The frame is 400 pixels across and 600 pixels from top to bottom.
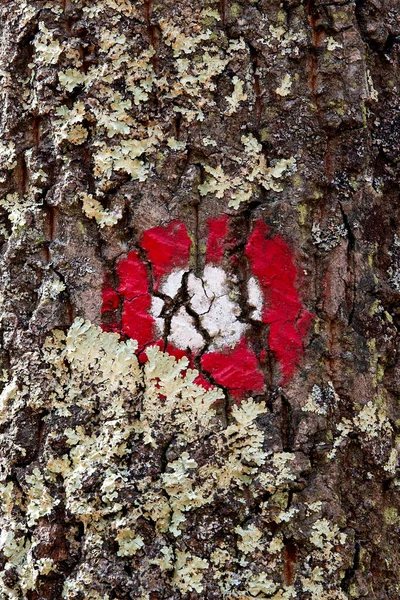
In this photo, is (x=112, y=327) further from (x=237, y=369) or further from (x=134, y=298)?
(x=237, y=369)

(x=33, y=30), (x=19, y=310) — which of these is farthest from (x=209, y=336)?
(x=33, y=30)

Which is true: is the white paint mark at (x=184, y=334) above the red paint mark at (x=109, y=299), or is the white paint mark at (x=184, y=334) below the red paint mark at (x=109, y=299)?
below

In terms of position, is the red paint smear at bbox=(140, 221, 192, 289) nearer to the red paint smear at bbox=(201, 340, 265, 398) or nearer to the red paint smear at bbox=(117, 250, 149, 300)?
the red paint smear at bbox=(117, 250, 149, 300)

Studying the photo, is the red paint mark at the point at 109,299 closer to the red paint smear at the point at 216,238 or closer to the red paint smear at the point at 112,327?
the red paint smear at the point at 112,327

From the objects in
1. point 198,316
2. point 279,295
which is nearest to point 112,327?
point 198,316

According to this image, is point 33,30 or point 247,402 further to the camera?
point 33,30

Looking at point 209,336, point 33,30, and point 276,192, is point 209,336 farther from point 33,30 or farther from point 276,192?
point 33,30

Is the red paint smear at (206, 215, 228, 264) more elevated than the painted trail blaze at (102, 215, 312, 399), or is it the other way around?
the red paint smear at (206, 215, 228, 264)

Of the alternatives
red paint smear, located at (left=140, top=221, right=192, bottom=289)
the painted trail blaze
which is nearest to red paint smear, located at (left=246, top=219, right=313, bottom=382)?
the painted trail blaze

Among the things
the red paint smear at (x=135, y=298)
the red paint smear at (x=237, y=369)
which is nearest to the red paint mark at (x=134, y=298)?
the red paint smear at (x=135, y=298)
